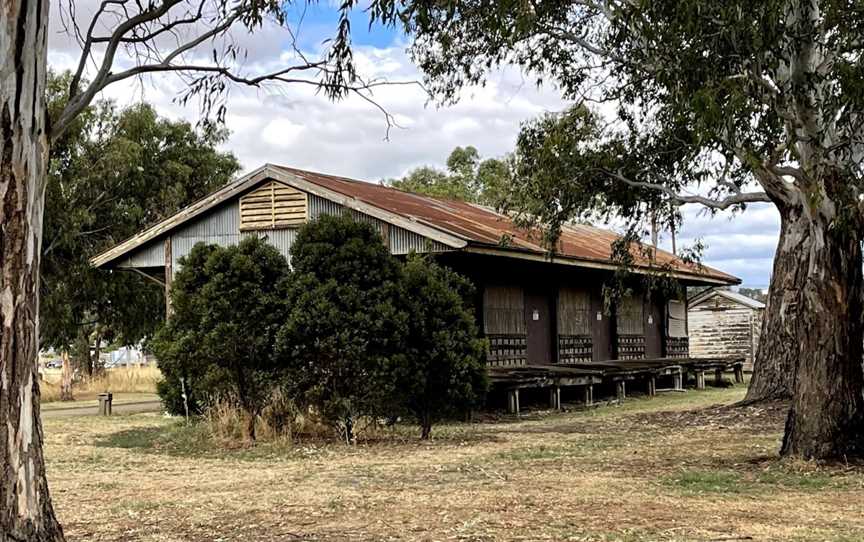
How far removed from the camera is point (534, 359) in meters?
23.0

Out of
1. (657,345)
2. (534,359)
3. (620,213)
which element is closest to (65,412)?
(534,359)

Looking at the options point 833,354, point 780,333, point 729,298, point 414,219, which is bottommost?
point 833,354

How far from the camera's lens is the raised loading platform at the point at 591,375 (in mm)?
19938

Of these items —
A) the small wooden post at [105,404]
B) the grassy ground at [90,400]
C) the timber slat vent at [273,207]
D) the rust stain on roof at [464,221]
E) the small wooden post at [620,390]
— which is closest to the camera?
the rust stain on roof at [464,221]

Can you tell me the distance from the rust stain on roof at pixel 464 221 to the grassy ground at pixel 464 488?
3.87 meters

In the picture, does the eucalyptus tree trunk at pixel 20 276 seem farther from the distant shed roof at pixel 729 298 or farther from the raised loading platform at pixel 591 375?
the distant shed roof at pixel 729 298

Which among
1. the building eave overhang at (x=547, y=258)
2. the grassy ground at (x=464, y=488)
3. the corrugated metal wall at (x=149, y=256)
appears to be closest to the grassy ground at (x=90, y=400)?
the corrugated metal wall at (x=149, y=256)

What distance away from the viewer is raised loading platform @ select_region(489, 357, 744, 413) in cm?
1994

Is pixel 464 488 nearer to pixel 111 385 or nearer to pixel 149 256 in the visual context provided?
pixel 149 256

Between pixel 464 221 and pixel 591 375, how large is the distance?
4471 mm

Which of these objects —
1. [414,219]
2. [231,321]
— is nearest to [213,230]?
[414,219]

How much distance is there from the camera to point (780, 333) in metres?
19.5

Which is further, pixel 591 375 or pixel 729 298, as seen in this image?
pixel 729 298

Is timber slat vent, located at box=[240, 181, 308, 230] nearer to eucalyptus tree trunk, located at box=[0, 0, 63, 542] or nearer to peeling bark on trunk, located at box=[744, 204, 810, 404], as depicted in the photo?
peeling bark on trunk, located at box=[744, 204, 810, 404]
